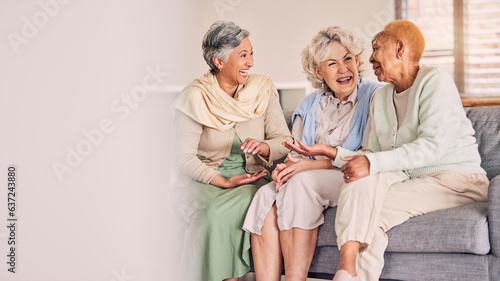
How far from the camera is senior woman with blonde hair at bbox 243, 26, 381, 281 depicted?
6.57 feet

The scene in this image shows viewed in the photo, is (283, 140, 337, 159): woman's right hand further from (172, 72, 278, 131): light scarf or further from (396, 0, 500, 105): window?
(396, 0, 500, 105): window

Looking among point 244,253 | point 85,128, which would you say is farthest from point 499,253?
point 85,128

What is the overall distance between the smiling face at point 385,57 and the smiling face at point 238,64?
1.92 ft

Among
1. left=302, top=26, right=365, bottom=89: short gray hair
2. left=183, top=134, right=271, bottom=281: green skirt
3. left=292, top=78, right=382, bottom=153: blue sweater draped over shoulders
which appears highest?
left=302, top=26, right=365, bottom=89: short gray hair

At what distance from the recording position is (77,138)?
1.90m

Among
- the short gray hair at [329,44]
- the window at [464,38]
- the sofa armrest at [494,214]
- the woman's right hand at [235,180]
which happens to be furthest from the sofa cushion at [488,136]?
the window at [464,38]

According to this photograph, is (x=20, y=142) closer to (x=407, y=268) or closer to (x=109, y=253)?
(x=109, y=253)

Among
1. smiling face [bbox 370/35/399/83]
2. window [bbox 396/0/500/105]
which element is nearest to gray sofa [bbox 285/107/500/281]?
smiling face [bbox 370/35/399/83]

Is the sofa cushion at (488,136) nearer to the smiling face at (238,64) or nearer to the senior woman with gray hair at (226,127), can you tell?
the senior woman with gray hair at (226,127)

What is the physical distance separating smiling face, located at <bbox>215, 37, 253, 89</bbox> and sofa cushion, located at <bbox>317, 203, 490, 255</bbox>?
939 millimetres

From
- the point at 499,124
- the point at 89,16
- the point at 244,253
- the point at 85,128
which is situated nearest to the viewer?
the point at 89,16

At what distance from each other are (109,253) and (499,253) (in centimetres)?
A: 128

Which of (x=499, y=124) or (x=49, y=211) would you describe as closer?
(x=49, y=211)

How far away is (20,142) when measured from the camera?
1.89m
